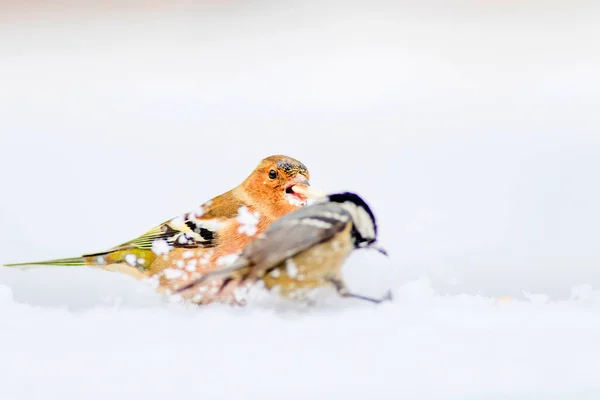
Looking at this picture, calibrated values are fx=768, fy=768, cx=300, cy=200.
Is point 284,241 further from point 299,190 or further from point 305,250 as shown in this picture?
point 299,190

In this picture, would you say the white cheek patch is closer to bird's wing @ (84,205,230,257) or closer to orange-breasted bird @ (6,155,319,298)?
orange-breasted bird @ (6,155,319,298)

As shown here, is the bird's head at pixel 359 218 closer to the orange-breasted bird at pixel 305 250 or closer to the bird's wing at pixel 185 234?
the orange-breasted bird at pixel 305 250

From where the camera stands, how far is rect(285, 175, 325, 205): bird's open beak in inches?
38.4

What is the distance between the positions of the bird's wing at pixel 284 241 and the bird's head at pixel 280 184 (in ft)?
0.39

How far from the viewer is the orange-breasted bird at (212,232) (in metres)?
0.98

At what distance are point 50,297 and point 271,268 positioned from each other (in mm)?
493

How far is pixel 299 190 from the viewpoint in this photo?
982 millimetres

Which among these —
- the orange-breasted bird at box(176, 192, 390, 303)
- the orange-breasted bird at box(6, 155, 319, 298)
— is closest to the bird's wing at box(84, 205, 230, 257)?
the orange-breasted bird at box(6, 155, 319, 298)

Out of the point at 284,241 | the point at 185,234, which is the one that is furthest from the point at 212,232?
the point at 284,241

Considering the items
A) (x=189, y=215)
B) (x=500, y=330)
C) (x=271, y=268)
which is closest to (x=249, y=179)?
(x=189, y=215)

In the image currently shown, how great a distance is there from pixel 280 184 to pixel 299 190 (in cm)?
3

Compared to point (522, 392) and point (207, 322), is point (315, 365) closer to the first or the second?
point (207, 322)

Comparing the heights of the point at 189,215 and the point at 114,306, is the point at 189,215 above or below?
above

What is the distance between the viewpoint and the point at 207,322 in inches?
37.0
